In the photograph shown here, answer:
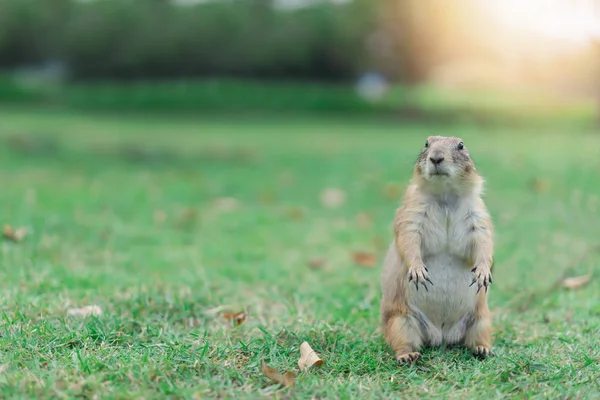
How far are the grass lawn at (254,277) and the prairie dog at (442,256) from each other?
104 millimetres

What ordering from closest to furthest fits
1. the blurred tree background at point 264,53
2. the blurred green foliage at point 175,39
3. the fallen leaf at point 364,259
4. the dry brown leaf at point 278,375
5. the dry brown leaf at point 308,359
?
the dry brown leaf at point 278,375, the dry brown leaf at point 308,359, the fallen leaf at point 364,259, the blurred tree background at point 264,53, the blurred green foliage at point 175,39

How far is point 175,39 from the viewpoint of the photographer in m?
23.8

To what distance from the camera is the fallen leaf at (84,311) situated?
312cm

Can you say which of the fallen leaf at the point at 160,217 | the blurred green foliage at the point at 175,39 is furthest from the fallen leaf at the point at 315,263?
the blurred green foliage at the point at 175,39

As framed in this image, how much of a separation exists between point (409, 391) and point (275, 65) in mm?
22096

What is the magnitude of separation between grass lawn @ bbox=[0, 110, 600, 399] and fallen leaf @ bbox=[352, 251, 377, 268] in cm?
8

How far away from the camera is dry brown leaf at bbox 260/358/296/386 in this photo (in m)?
2.42

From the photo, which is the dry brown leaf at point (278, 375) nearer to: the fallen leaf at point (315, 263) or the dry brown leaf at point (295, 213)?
the fallen leaf at point (315, 263)

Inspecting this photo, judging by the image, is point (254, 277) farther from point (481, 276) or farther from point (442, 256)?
point (481, 276)

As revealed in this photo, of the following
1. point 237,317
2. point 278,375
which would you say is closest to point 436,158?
point 278,375

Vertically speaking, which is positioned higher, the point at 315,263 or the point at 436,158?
the point at 436,158

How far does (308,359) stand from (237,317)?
28.5 inches

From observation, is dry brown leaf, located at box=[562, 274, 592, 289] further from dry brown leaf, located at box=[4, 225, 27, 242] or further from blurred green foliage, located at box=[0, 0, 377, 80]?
blurred green foliage, located at box=[0, 0, 377, 80]

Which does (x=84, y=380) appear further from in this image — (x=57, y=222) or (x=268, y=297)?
(x=57, y=222)
